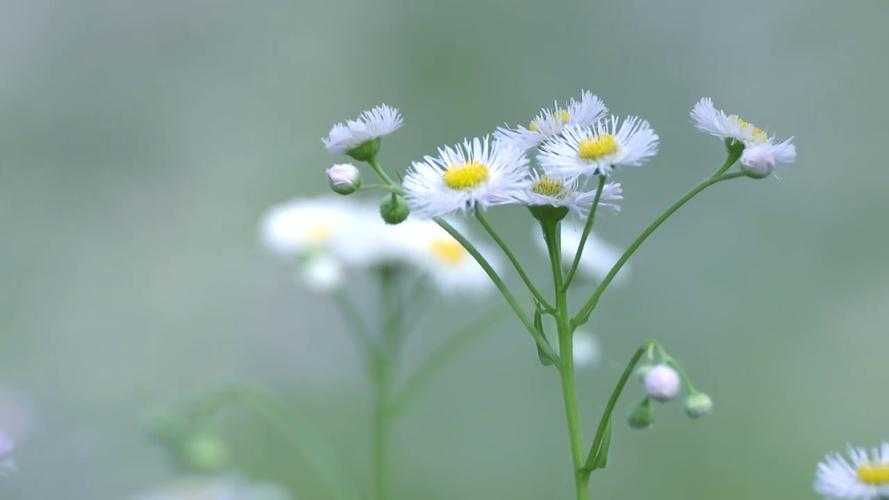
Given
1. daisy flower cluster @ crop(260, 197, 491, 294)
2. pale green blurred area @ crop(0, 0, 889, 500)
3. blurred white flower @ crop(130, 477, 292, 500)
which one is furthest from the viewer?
pale green blurred area @ crop(0, 0, 889, 500)

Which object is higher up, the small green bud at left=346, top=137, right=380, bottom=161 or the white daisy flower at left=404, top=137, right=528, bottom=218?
the small green bud at left=346, top=137, right=380, bottom=161

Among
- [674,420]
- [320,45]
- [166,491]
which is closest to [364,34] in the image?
A: [320,45]

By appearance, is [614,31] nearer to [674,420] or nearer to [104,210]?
[674,420]

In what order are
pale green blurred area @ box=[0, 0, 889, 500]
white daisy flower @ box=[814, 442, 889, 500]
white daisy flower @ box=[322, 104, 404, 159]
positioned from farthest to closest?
1. pale green blurred area @ box=[0, 0, 889, 500]
2. white daisy flower @ box=[322, 104, 404, 159]
3. white daisy flower @ box=[814, 442, 889, 500]

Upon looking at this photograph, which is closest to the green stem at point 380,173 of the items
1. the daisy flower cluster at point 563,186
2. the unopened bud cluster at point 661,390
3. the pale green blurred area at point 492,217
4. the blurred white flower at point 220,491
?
the daisy flower cluster at point 563,186

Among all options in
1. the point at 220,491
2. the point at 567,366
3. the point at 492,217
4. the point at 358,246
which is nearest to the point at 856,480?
the point at 567,366

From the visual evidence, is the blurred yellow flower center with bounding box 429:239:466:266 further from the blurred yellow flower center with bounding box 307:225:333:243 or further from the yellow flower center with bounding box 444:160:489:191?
the yellow flower center with bounding box 444:160:489:191

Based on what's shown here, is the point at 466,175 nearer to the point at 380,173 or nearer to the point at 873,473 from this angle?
the point at 380,173

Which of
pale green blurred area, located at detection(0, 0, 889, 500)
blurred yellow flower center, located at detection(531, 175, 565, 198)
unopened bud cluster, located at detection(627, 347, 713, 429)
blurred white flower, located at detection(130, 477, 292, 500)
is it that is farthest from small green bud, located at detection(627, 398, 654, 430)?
pale green blurred area, located at detection(0, 0, 889, 500)
